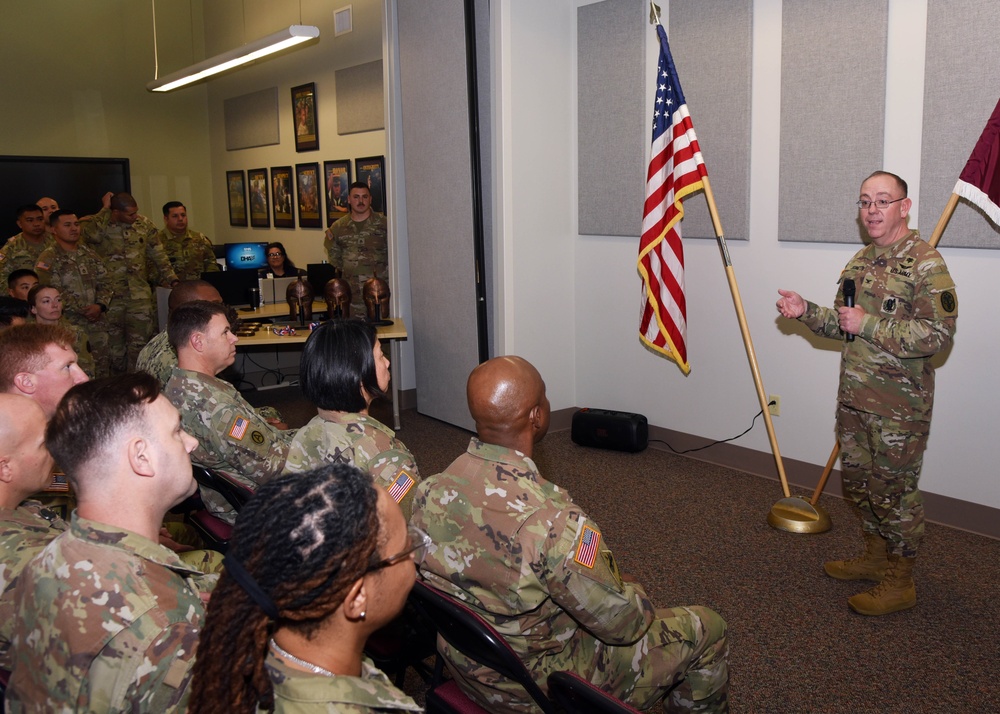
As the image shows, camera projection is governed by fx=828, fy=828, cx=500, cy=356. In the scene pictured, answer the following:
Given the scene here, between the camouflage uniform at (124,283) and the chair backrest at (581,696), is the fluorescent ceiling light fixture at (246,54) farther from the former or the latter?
the chair backrest at (581,696)

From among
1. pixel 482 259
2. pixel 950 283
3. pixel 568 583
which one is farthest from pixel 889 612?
pixel 482 259

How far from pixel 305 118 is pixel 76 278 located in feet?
9.71

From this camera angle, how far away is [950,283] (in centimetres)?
306

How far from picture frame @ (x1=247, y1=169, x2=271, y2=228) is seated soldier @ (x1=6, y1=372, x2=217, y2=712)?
835 cm

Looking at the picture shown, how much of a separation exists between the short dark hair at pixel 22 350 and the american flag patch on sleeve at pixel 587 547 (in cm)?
177

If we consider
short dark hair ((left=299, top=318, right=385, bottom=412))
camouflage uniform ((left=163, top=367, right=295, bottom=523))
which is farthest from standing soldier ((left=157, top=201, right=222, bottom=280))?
short dark hair ((left=299, top=318, right=385, bottom=412))

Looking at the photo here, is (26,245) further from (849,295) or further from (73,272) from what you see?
(849,295)

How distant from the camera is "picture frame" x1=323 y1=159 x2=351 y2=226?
7952 millimetres

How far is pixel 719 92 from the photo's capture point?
4582 mm

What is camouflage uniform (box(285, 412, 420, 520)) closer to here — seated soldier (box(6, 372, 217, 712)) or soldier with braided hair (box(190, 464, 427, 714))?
seated soldier (box(6, 372, 217, 712))

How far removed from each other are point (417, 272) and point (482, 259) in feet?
2.85

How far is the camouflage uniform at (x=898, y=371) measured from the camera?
3.06m

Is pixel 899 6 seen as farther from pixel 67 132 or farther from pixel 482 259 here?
pixel 67 132

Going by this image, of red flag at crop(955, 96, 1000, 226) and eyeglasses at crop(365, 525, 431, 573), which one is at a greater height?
red flag at crop(955, 96, 1000, 226)
